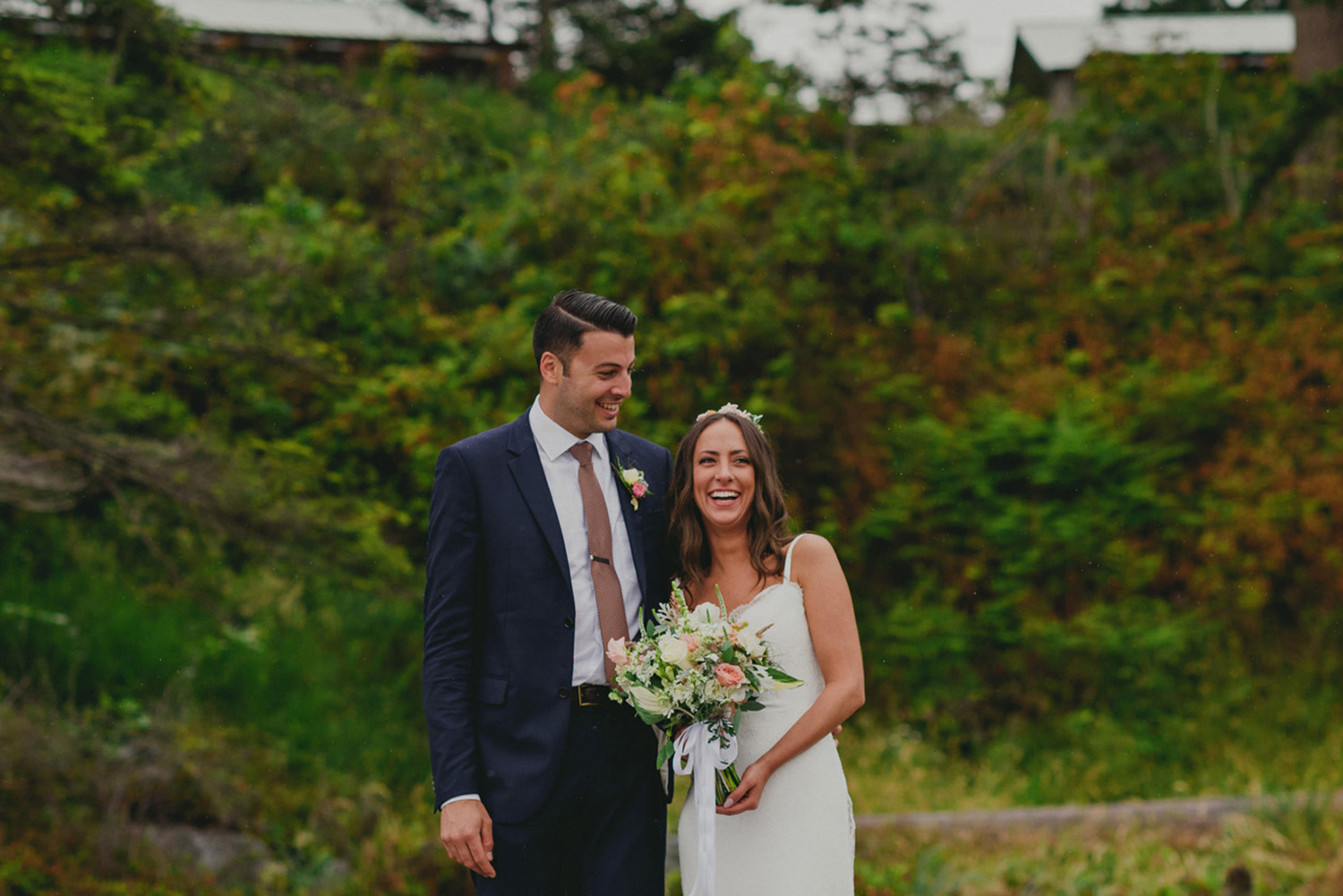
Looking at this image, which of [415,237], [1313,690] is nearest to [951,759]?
[1313,690]

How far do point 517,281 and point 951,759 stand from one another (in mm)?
4726

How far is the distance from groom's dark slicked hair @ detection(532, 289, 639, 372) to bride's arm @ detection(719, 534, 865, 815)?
2.72ft

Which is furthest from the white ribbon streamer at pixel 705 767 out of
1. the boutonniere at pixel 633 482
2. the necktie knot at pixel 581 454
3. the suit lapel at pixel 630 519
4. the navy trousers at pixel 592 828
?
the necktie knot at pixel 581 454

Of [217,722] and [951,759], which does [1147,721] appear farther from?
[217,722]

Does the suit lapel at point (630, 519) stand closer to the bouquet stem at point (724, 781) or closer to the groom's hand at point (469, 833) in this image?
the bouquet stem at point (724, 781)

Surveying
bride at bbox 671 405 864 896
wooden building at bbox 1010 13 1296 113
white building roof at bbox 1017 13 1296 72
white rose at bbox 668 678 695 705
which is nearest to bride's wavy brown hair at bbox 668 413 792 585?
bride at bbox 671 405 864 896

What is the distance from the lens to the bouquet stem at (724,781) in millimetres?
2967

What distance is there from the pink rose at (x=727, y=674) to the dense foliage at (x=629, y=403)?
411 cm

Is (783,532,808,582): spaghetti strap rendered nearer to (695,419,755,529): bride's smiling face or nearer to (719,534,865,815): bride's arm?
(719,534,865,815): bride's arm

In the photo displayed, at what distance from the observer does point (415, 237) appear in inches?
333

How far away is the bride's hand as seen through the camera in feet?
9.52

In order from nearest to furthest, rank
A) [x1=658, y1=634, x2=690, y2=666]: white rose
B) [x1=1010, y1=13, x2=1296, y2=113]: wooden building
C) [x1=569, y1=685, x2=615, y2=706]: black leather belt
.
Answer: [x1=658, y1=634, x2=690, y2=666]: white rose < [x1=569, y1=685, x2=615, y2=706]: black leather belt < [x1=1010, y1=13, x2=1296, y2=113]: wooden building

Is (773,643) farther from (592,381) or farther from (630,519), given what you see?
(592,381)

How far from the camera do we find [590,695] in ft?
9.47
